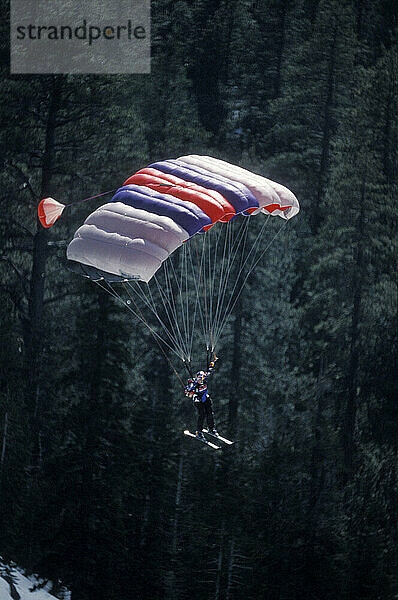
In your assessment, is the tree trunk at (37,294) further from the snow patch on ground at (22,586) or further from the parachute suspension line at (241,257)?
the parachute suspension line at (241,257)

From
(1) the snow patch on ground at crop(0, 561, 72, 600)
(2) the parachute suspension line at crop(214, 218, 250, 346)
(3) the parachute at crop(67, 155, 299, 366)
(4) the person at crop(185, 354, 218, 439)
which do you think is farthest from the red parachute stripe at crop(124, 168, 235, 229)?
(1) the snow patch on ground at crop(0, 561, 72, 600)

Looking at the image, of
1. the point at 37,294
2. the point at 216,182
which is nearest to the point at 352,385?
the point at 37,294

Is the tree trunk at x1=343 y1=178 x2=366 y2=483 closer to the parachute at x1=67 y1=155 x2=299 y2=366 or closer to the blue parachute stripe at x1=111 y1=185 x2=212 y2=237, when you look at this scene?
the parachute at x1=67 y1=155 x2=299 y2=366

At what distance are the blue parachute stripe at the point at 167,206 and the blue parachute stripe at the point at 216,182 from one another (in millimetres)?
643

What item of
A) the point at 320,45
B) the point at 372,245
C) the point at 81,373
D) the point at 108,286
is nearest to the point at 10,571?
the point at 81,373

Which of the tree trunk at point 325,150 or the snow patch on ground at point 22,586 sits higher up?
the tree trunk at point 325,150

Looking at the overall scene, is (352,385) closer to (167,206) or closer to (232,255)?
(232,255)

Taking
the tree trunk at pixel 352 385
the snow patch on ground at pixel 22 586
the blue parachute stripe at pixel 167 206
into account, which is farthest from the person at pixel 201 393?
the snow patch on ground at pixel 22 586

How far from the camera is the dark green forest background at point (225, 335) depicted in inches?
989

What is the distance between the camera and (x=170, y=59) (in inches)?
998

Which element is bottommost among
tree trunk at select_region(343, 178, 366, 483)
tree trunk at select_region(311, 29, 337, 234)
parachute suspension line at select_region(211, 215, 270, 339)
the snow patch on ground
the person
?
the snow patch on ground

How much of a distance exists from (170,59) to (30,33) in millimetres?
3394

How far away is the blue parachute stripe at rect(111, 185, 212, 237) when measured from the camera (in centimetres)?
1492

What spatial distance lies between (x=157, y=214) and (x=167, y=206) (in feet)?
0.64
